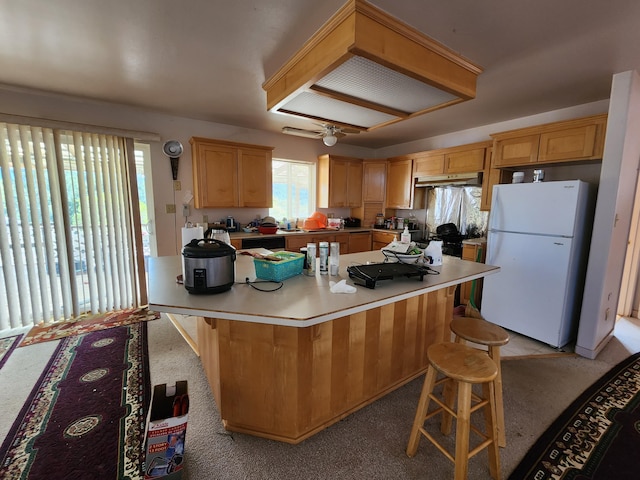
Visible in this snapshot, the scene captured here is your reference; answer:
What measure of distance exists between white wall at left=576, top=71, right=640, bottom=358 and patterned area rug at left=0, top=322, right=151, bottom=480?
3.53 metres

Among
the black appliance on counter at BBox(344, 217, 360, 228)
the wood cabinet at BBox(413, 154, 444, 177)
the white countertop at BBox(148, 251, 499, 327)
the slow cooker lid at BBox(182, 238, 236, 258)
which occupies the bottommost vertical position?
the white countertop at BBox(148, 251, 499, 327)

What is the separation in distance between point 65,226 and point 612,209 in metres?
5.23

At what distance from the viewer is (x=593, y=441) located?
60.5 inches

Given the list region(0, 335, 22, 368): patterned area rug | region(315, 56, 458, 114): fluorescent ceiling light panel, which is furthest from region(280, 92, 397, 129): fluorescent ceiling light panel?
region(0, 335, 22, 368): patterned area rug

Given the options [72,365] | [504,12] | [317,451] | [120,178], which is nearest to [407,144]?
[504,12]

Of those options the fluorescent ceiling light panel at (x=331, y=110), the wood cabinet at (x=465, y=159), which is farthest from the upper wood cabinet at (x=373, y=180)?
the fluorescent ceiling light panel at (x=331, y=110)

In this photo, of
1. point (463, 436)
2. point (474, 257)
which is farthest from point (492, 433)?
point (474, 257)

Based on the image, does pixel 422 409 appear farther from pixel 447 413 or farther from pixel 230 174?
pixel 230 174

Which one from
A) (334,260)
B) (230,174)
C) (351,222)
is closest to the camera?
(334,260)

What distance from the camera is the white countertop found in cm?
117

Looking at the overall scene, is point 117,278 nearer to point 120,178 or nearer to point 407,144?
point 120,178

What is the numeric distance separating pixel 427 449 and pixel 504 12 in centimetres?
246

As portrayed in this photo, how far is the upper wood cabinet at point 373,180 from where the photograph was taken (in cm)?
487

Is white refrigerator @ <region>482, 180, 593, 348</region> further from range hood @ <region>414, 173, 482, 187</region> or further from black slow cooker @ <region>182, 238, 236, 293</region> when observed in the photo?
black slow cooker @ <region>182, 238, 236, 293</region>
